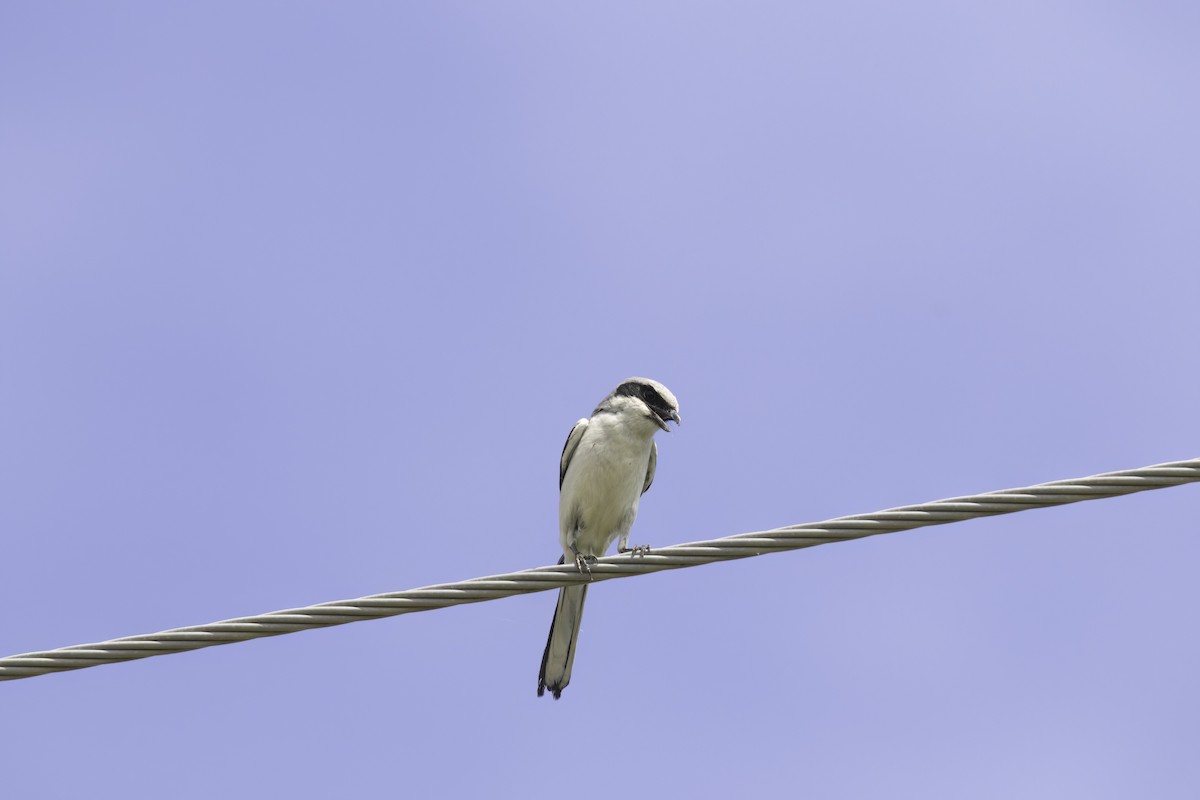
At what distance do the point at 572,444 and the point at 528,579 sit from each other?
15.3 feet

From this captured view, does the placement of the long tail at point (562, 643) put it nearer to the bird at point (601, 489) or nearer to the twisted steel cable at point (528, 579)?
the bird at point (601, 489)

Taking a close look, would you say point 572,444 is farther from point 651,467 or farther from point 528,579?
point 528,579

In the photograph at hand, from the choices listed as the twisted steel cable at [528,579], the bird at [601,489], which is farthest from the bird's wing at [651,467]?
the twisted steel cable at [528,579]

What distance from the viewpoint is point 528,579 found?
6781 millimetres

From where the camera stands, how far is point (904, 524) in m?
6.34

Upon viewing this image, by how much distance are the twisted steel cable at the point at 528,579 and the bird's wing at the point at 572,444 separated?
15.0ft

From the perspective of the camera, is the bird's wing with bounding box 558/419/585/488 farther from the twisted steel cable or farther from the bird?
the twisted steel cable

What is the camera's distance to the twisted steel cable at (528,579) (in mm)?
6078

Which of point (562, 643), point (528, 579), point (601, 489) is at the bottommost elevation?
point (528, 579)

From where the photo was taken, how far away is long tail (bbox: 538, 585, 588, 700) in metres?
10.6

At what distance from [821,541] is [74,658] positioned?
3.08 metres

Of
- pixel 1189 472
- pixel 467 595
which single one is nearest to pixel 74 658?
pixel 467 595

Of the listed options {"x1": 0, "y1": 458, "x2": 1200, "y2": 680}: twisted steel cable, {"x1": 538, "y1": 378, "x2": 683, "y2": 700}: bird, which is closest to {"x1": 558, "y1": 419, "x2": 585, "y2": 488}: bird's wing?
{"x1": 538, "y1": 378, "x2": 683, "y2": 700}: bird

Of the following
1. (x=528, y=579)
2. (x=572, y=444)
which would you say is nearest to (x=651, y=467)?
(x=572, y=444)
